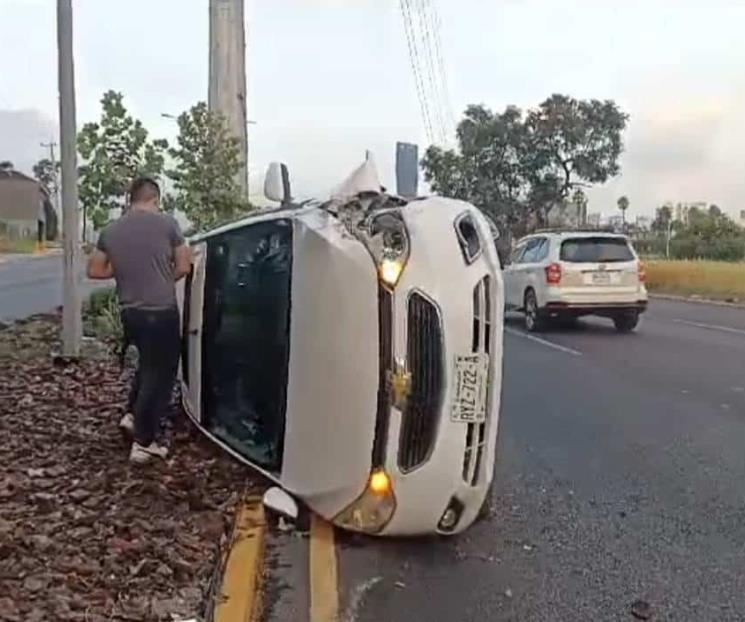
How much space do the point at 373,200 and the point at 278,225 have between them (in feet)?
2.00

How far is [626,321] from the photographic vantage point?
18.5 meters

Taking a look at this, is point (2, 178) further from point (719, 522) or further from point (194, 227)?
point (719, 522)

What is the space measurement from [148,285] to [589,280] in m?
12.7

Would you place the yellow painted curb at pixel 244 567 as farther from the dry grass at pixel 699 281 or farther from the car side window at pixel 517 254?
the dry grass at pixel 699 281

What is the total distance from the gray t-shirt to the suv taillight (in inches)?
487

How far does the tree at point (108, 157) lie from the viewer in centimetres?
1196

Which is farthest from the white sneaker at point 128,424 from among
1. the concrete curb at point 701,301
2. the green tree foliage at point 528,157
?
the green tree foliage at point 528,157

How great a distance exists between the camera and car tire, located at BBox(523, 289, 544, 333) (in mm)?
18641

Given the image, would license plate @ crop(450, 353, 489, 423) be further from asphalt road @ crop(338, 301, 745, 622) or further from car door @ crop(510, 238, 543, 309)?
car door @ crop(510, 238, 543, 309)

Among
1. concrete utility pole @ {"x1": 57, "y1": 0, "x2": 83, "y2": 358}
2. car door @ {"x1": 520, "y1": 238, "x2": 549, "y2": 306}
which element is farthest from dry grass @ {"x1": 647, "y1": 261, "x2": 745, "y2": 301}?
concrete utility pole @ {"x1": 57, "y1": 0, "x2": 83, "y2": 358}

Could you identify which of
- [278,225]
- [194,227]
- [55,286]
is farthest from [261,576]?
[55,286]

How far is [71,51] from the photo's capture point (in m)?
10.5

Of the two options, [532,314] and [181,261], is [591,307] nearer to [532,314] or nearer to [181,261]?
[532,314]

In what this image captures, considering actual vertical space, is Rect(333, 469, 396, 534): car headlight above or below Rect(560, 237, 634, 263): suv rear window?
below
